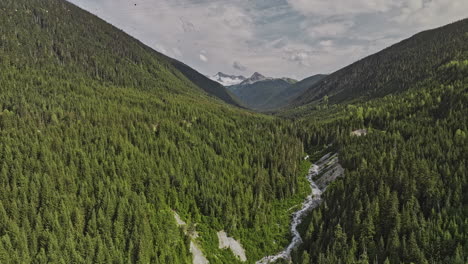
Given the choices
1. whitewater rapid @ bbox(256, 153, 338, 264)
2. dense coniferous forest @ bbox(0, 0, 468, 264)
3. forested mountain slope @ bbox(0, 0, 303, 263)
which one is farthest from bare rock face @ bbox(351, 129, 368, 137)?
forested mountain slope @ bbox(0, 0, 303, 263)

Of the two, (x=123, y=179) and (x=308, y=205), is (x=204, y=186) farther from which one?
(x=308, y=205)

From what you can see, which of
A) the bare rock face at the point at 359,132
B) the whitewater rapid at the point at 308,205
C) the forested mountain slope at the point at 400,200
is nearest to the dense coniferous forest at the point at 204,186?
the forested mountain slope at the point at 400,200

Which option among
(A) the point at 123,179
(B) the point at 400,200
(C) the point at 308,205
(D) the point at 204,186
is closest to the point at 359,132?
(C) the point at 308,205

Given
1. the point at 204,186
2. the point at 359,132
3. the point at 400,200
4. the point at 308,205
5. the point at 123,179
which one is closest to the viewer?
the point at 400,200

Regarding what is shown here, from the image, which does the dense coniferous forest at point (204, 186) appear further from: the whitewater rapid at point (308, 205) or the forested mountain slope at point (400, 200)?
the whitewater rapid at point (308, 205)

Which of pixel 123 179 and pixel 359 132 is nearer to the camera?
pixel 123 179

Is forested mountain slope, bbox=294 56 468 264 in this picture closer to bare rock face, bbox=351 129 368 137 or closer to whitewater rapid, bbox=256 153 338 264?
whitewater rapid, bbox=256 153 338 264
